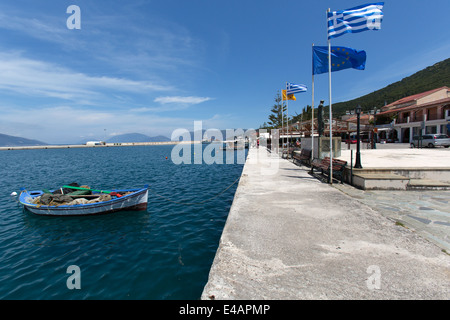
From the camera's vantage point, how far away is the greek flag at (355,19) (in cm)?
855

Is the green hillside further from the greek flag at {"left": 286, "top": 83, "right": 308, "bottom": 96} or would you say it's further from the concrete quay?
the concrete quay

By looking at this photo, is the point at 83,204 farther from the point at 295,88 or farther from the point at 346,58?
the point at 295,88

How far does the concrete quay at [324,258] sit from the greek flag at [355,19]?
7331 mm

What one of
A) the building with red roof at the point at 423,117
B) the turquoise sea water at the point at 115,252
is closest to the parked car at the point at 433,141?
the building with red roof at the point at 423,117

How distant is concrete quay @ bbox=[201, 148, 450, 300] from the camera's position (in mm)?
3029

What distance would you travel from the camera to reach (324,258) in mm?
3889

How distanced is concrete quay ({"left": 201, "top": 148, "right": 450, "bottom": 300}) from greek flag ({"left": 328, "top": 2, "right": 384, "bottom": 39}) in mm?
7331

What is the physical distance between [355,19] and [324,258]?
9.73m

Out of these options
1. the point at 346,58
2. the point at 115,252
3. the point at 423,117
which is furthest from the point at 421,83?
the point at 115,252

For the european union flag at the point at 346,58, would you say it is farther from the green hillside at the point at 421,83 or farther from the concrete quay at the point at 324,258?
the green hillside at the point at 421,83

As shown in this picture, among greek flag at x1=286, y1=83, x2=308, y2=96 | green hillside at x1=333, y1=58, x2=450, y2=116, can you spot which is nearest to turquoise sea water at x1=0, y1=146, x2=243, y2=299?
greek flag at x1=286, y1=83, x2=308, y2=96
